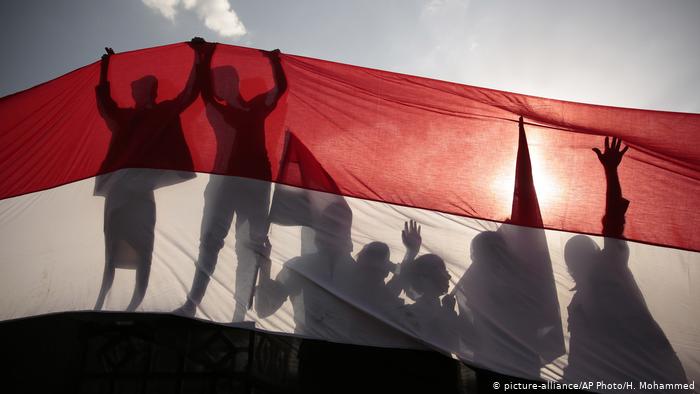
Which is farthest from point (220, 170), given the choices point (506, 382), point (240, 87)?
point (506, 382)

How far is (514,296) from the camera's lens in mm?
2566

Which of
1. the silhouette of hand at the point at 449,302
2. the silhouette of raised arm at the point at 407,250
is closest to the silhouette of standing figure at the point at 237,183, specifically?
the silhouette of raised arm at the point at 407,250

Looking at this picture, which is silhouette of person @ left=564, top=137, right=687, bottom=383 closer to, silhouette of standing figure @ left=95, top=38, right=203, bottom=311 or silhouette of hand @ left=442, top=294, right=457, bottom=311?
silhouette of hand @ left=442, top=294, right=457, bottom=311

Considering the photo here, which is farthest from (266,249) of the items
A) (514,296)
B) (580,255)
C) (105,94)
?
(580,255)

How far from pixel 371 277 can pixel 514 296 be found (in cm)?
99

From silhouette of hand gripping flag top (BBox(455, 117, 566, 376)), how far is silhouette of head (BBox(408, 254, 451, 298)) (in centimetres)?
Answer: 12

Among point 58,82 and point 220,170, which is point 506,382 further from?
point 58,82

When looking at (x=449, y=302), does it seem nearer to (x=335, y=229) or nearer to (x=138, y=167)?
(x=335, y=229)

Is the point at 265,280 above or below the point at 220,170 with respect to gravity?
below

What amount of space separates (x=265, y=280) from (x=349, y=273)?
22.3 inches

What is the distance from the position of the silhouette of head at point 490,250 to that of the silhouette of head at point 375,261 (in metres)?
0.64

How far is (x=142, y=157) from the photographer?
2.82 m

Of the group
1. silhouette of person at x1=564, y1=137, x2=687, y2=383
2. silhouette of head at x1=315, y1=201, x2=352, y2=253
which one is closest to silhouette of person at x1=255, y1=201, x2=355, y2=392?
silhouette of head at x1=315, y1=201, x2=352, y2=253

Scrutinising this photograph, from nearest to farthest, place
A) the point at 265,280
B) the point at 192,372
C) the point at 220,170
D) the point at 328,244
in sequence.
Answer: the point at 265,280 → the point at 328,244 → the point at 220,170 → the point at 192,372
